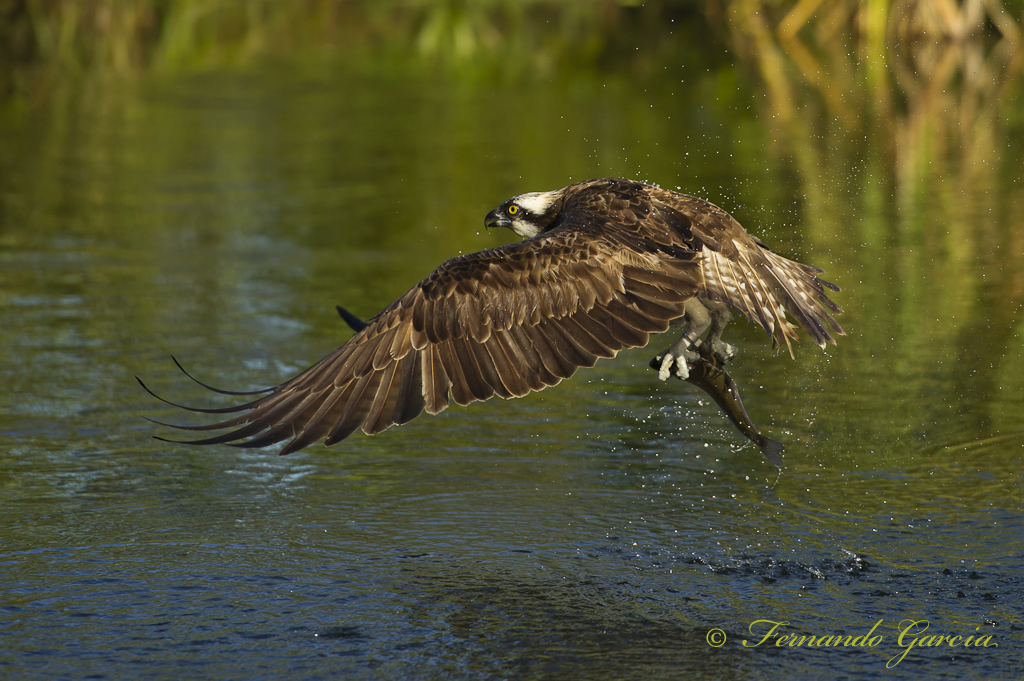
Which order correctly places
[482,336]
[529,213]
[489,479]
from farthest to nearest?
[529,213] < [489,479] < [482,336]

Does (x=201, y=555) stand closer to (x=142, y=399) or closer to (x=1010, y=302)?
(x=142, y=399)

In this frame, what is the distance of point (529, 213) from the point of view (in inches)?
271

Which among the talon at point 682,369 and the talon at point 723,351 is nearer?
the talon at point 682,369

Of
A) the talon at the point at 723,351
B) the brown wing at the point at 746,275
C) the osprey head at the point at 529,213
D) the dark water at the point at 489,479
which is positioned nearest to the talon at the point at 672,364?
the talon at the point at 723,351

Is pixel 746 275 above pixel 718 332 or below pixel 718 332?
above

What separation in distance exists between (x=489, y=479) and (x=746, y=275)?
5.23ft

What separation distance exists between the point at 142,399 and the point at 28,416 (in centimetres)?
65

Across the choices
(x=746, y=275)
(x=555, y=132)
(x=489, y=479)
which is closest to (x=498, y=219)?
(x=489, y=479)

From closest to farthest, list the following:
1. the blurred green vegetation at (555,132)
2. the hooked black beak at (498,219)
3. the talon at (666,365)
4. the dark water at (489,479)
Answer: the dark water at (489,479)
the talon at (666,365)
the hooked black beak at (498,219)
the blurred green vegetation at (555,132)

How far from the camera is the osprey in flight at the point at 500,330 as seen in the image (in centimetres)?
532

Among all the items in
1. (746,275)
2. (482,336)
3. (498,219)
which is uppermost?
(498,219)

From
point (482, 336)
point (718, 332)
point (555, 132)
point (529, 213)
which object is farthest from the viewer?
point (555, 132)

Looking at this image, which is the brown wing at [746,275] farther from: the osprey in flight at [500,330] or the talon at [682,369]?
the talon at [682,369]

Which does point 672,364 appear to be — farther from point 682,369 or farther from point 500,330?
point 500,330
